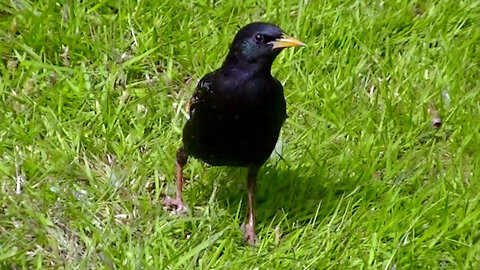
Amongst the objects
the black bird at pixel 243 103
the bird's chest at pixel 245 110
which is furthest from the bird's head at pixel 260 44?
the bird's chest at pixel 245 110

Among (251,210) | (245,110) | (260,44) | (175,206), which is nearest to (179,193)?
(175,206)

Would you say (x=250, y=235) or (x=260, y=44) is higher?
(x=260, y=44)

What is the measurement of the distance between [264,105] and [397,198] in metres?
0.88

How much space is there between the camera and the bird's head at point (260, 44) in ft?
12.4

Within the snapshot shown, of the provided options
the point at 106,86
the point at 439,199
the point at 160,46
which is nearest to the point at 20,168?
the point at 106,86

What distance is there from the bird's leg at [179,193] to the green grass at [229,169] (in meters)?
0.06

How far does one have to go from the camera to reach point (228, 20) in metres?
5.28

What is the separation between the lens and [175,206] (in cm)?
433

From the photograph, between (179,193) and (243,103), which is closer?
(243,103)

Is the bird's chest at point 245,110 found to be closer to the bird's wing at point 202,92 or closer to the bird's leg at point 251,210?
the bird's wing at point 202,92

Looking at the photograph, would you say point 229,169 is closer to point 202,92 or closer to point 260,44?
point 202,92

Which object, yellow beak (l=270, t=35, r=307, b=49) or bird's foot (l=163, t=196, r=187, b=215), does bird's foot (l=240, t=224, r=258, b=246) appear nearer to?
bird's foot (l=163, t=196, r=187, b=215)

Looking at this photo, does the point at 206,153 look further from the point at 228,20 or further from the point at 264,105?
the point at 228,20

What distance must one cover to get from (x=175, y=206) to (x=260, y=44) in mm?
945
